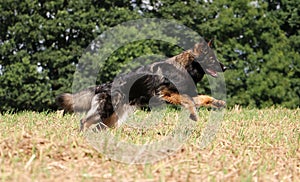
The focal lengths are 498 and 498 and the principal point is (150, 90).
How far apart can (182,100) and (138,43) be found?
14895mm

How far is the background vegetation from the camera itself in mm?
23656

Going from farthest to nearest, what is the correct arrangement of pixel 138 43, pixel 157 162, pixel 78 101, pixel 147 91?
pixel 138 43 → pixel 147 91 → pixel 78 101 → pixel 157 162

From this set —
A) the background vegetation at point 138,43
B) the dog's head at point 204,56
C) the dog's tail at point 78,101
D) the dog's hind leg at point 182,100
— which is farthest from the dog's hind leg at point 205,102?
the background vegetation at point 138,43

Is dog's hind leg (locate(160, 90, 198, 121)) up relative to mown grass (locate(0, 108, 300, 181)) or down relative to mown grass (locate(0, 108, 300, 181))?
up

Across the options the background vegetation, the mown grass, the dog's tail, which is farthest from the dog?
the background vegetation

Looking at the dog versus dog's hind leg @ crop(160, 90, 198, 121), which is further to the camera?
dog's hind leg @ crop(160, 90, 198, 121)

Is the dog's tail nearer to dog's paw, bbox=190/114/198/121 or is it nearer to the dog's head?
dog's paw, bbox=190/114/198/121

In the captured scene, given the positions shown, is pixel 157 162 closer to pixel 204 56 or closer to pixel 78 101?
pixel 78 101

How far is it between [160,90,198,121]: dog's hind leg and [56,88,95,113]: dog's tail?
1.33 m

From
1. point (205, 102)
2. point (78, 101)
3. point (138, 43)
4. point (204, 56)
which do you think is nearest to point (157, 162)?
point (78, 101)

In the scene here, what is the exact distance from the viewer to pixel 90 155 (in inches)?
216

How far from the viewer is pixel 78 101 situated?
782cm

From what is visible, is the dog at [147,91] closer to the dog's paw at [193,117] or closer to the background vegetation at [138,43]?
the dog's paw at [193,117]

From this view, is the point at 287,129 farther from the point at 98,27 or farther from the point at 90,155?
the point at 98,27
